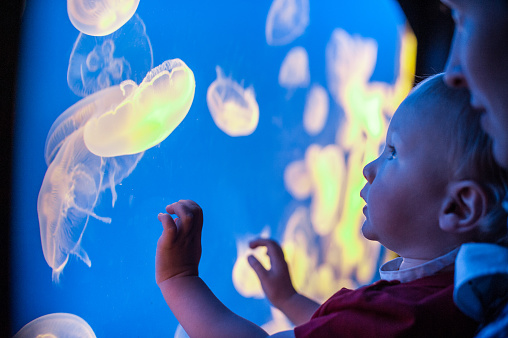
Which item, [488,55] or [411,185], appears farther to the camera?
[411,185]

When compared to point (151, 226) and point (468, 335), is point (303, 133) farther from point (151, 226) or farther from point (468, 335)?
point (468, 335)

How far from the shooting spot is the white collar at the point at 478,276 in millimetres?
484

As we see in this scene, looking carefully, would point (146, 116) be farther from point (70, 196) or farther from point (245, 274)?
point (245, 274)

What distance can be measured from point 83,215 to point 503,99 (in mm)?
543

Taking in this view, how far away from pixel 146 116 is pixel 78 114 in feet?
0.33

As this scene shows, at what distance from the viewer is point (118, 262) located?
666 millimetres

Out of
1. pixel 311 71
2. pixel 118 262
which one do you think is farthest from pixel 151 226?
pixel 311 71

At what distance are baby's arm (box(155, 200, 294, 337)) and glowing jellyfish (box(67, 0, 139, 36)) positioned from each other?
28cm

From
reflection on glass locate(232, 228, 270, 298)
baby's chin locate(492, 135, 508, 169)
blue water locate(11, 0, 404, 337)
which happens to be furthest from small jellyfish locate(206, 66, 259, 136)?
baby's chin locate(492, 135, 508, 169)

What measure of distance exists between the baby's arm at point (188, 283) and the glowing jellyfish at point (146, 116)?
117 mm

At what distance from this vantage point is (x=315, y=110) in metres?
1.11

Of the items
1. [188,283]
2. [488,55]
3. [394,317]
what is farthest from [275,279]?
[488,55]

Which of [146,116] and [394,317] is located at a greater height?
[146,116]

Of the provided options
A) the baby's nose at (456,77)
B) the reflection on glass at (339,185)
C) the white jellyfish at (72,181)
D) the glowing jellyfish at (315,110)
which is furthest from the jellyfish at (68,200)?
the glowing jellyfish at (315,110)
